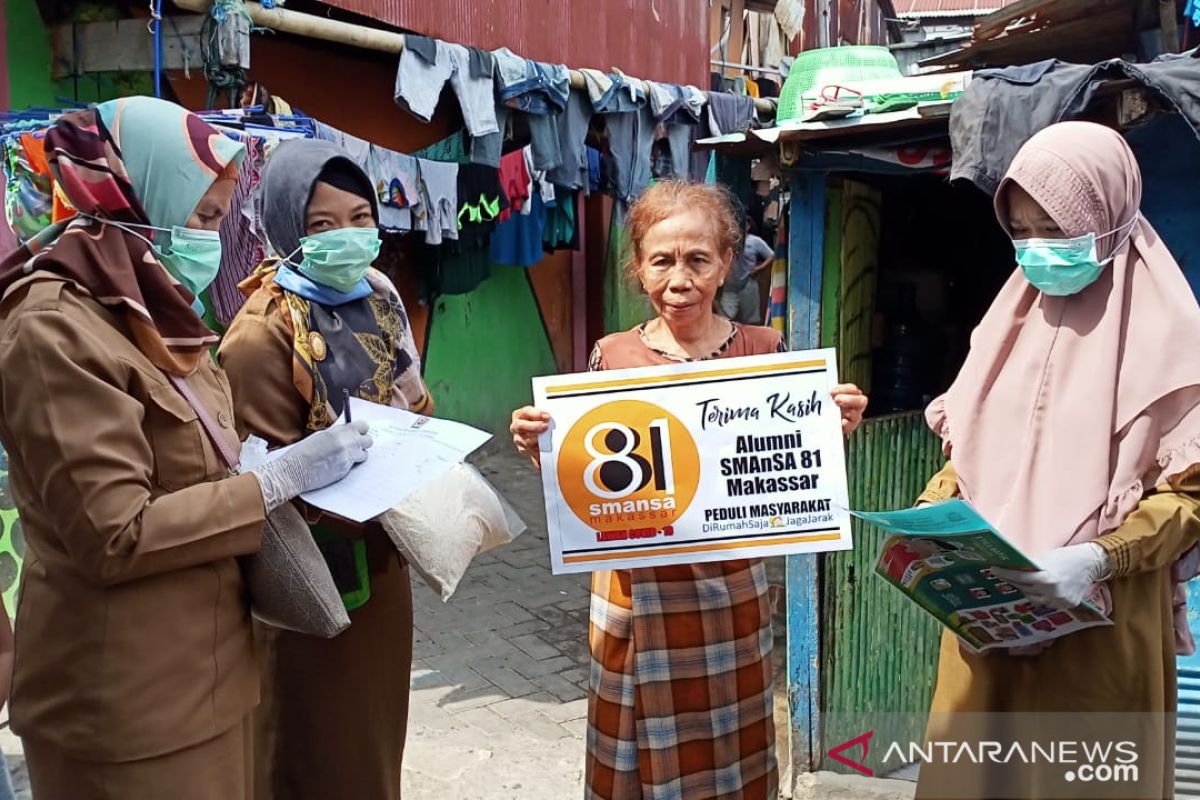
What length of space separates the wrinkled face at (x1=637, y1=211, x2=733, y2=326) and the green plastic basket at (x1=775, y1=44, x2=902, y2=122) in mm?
3635

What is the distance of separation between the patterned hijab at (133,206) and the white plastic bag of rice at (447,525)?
623 millimetres

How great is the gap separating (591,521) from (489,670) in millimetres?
2830

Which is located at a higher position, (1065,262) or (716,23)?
(716,23)

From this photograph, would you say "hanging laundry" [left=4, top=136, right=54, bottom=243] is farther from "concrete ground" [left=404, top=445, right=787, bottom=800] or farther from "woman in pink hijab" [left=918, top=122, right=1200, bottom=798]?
"woman in pink hijab" [left=918, top=122, right=1200, bottom=798]

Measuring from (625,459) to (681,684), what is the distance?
596 mm

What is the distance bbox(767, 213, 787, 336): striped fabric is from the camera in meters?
3.94

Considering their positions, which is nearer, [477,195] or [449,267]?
[477,195]

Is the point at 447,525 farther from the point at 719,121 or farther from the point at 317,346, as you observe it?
the point at 719,121

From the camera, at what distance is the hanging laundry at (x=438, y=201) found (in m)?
6.37

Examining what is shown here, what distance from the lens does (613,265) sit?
34.8ft

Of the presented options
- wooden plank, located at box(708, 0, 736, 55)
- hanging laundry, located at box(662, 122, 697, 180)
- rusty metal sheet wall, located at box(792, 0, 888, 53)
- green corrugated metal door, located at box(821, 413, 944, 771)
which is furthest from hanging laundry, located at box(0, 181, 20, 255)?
rusty metal sheet wall, located at box(792, 0, 888, 53)

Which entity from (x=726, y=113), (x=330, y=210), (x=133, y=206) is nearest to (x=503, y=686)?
(x=330, y=210)

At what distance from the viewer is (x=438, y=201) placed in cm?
648

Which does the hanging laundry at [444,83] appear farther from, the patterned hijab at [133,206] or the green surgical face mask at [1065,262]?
the green surgical face mask at [1065,262]
